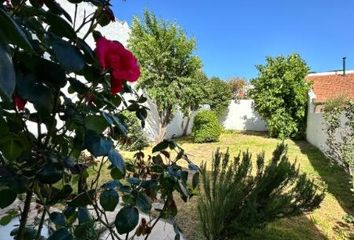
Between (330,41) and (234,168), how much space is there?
17016 mm

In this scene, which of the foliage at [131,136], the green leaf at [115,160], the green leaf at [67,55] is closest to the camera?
the green leaf at [67,55]

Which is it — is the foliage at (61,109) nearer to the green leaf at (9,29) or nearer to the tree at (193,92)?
the green leaf at (9,29)

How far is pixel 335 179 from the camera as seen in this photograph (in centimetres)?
874

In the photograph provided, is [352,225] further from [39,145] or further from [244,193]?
[39,145]

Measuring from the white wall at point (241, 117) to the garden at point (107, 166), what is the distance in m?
9.17

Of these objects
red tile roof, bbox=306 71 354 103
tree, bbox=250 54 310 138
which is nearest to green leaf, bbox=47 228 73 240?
tree, bbox=250 54 310 138

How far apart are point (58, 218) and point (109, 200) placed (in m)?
0.28

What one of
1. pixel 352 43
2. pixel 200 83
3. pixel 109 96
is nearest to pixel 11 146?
pixel 109 96

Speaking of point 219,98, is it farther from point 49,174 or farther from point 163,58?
point 49,174

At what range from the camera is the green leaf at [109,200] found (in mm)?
965

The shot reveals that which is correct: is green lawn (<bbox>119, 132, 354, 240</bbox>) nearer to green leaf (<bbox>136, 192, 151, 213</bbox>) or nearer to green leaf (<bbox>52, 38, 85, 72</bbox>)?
green leaf (<bbox>136, 192, 151, 213</bbox>)

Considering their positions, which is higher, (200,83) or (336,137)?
(200,83)

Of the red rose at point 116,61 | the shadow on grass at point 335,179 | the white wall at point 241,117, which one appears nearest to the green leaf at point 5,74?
the red rose at point 116,61

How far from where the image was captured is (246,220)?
12.3 ft
